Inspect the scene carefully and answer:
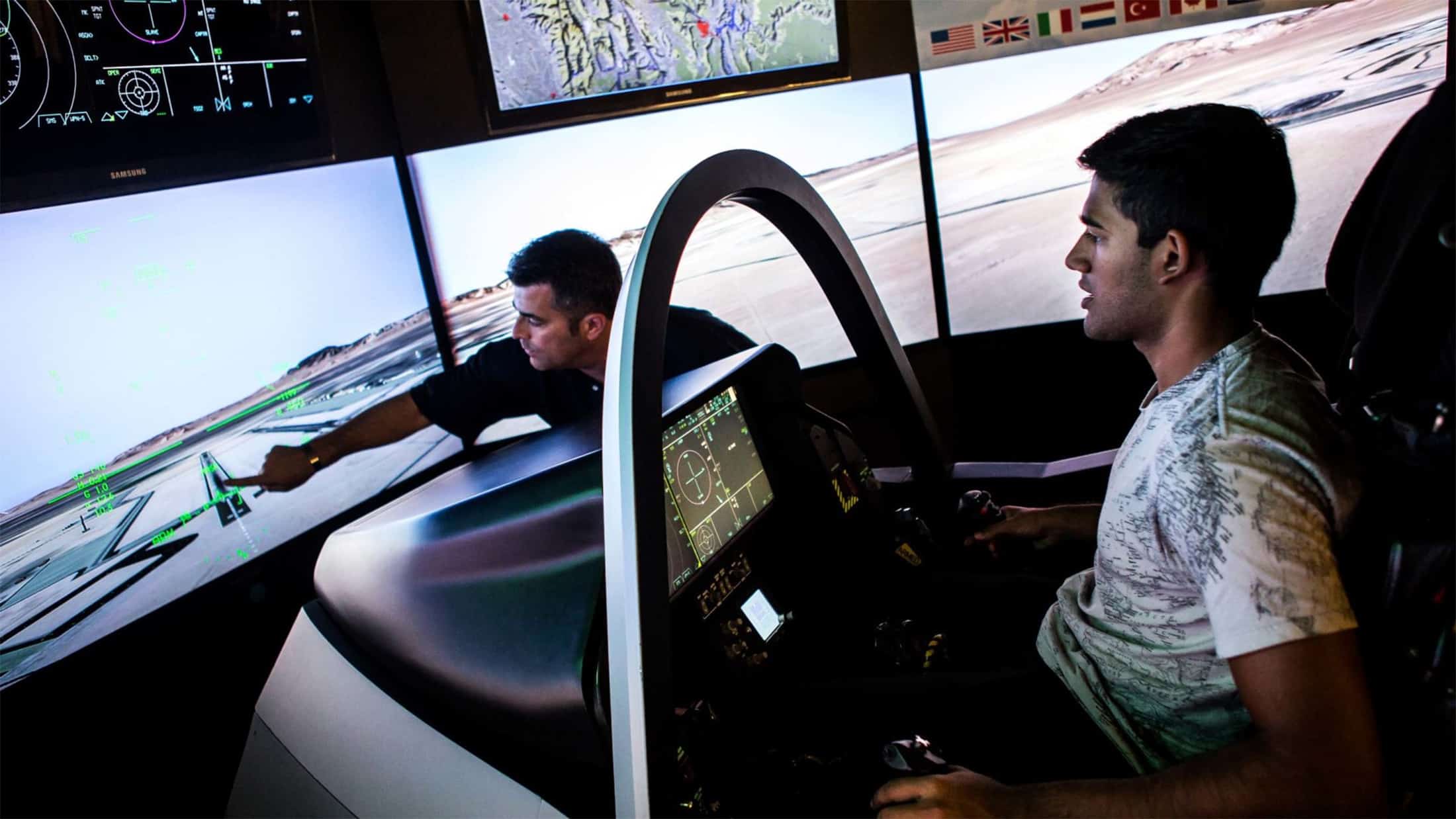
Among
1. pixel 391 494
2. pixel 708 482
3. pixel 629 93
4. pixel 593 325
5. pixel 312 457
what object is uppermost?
pixel 629 93

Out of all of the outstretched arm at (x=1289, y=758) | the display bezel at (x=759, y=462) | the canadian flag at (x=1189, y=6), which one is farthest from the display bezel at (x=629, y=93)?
the outstretched arm at (x=1289, y=758)

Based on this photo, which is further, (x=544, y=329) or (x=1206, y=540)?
(x=544, y=329)

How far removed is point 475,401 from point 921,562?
1.37 metres

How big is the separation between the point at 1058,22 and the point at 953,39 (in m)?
0.33

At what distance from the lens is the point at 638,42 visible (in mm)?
2777

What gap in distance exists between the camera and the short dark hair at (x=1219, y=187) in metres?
1.13

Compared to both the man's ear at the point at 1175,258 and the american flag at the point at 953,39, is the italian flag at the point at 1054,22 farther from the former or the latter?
the man's ear at the point at 1175,258

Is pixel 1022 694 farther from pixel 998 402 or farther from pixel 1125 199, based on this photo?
pixel 998 402

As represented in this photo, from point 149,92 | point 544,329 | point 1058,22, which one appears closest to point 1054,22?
point 1058,22

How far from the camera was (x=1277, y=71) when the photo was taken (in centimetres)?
292

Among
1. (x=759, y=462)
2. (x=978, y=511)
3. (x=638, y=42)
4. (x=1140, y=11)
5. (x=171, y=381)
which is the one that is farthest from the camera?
(x=1140, y=11)

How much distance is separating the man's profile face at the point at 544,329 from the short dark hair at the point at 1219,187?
4.18 feet

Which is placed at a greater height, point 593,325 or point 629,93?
point 629,93

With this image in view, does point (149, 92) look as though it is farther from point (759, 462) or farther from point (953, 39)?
point (953, 39)
